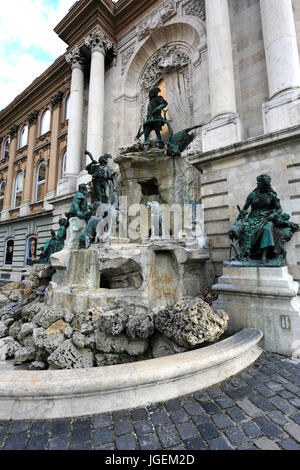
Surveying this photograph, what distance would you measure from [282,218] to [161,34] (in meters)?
12.0

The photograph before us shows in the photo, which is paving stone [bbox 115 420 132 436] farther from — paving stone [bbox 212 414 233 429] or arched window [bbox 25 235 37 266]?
arched window [bbox 25 235 37 266]

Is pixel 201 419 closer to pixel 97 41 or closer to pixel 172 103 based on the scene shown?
pixel 172 103

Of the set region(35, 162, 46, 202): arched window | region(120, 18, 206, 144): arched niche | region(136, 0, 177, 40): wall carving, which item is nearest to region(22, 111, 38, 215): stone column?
region(35, 162, 46, 202): arched window

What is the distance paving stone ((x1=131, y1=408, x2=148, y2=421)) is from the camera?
76.6 inches

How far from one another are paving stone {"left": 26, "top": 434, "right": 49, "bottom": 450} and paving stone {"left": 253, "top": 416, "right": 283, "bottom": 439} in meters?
1.70

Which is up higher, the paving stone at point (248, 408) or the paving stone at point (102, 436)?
the paving stone at point (102, 436)

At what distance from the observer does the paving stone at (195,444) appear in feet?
5.47

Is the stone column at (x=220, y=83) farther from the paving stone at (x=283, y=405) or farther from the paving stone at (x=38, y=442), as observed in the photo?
the paving stone at (x=38, y=442)

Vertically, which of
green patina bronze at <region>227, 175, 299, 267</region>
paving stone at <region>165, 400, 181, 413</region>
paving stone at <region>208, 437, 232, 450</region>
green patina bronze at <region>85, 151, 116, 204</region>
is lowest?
paving stone at <region>208, 437, 232, 450</region>

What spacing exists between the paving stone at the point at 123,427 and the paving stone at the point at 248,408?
1060 millimetres

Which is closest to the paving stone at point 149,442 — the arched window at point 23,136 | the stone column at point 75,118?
the stone column at point 75,118

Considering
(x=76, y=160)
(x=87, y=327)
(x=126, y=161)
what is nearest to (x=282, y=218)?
(x=87, y=327)

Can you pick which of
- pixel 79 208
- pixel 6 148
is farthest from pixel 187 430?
pixel 6 148

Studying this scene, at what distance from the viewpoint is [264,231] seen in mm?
3863
